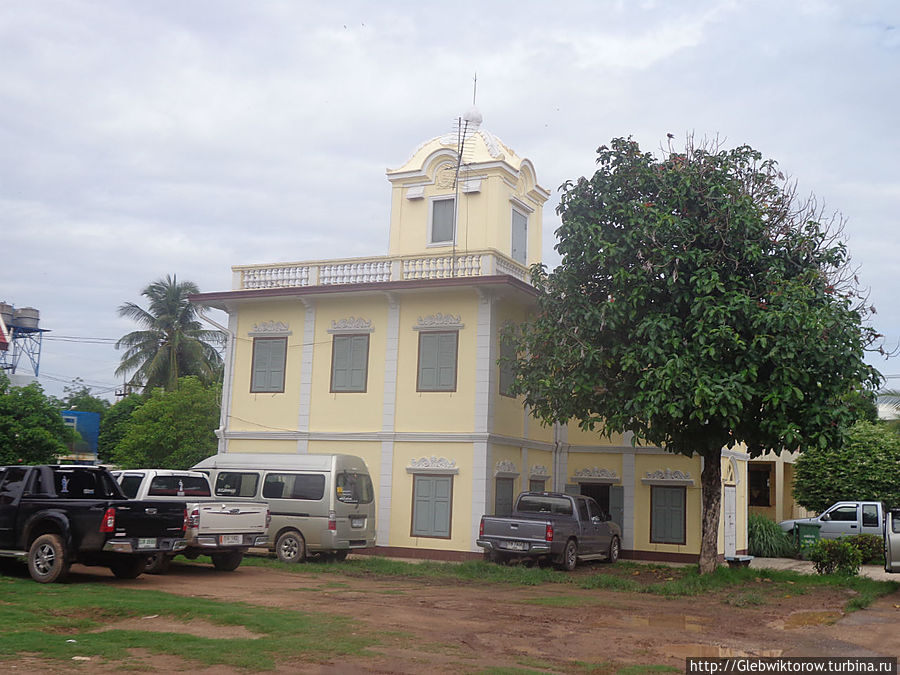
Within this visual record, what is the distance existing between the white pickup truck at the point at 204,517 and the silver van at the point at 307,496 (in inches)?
51.0

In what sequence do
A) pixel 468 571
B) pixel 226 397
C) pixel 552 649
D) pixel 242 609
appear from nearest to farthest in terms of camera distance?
1. pixel 552 649
2. pixel 242 609
3. pixel 468 571
4. pixel 226 397

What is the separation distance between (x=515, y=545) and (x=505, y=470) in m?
3.39

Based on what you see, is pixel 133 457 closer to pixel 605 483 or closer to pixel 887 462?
pixel 605 483

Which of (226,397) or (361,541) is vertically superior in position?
(226,397)

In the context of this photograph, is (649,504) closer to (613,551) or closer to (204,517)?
(613,551)

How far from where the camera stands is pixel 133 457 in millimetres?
28500

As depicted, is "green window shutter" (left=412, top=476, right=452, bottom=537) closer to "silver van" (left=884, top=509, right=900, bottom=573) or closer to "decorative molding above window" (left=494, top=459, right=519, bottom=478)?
"decorative molding above window" (left=494, top=459, right=519, bottom=478)

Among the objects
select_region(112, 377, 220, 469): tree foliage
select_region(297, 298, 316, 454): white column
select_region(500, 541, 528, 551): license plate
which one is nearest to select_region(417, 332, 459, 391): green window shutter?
select_region(297, 298, 316, 454): white column

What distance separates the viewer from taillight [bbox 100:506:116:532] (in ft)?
43.2

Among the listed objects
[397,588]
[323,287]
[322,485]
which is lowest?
[397,588]

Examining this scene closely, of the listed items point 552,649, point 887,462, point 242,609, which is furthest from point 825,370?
point 887,462

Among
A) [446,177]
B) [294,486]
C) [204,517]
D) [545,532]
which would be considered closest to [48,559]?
[204,517]

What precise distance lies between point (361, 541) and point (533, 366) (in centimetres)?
501

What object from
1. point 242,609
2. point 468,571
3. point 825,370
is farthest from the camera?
point 468,571
